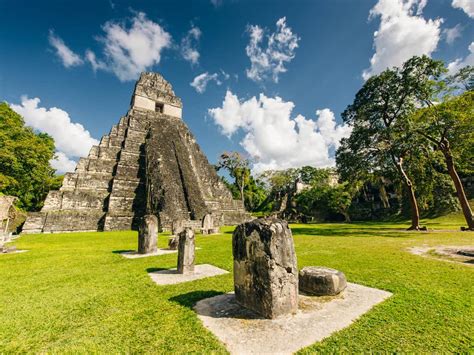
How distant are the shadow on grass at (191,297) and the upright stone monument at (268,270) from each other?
0.73 m

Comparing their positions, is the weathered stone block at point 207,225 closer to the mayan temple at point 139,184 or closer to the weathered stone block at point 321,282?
the mayan temple at point 139,184

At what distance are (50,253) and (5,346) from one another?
21.4ft

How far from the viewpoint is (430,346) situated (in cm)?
227

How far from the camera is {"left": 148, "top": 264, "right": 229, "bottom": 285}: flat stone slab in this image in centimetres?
463

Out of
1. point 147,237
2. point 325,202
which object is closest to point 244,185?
point 325,202

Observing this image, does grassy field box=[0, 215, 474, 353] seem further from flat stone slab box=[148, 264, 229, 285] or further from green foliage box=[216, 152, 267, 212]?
green foliage box=[216, 152, 267, 212]

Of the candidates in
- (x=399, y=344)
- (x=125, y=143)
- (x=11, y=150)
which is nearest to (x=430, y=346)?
(x=399, y=344)

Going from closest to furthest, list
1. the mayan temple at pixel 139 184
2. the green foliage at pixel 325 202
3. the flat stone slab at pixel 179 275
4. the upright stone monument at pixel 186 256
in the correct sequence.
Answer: the flat stone slab at pixel 179 275
the upright stone monument at pixel 186 256
the mayan temple at pixel 139 184
the green foliage at pixel 325 202

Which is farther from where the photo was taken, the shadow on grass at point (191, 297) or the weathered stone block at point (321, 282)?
the weathered stone block at point (321, 282)

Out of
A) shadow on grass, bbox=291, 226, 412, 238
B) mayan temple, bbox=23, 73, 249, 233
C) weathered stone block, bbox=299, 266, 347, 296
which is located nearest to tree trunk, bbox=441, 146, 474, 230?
shadow on grass, bbox=291, 226, 412, 238

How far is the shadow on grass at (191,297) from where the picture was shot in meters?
3.45

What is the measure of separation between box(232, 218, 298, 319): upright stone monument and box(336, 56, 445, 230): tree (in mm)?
14607

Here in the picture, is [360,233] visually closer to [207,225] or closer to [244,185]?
[207,225]

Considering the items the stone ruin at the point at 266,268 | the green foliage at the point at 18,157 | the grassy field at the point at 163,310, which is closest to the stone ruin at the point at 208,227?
the grassy field at the point at 163,310
